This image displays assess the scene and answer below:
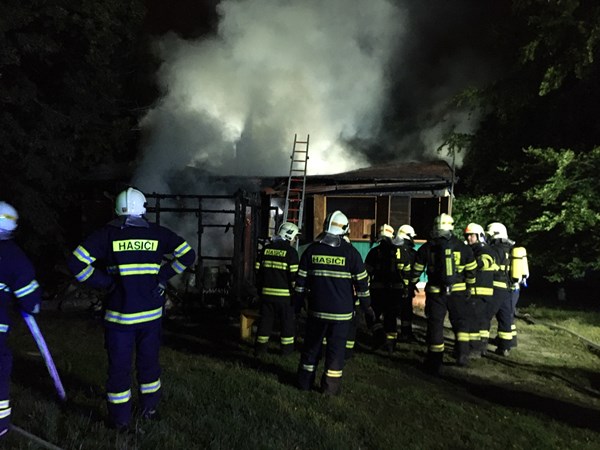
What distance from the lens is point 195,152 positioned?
16609 mm

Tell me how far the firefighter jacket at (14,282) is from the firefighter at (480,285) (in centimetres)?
529

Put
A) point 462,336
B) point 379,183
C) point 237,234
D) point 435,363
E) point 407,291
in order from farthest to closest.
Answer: point 379,183 < point 237,234 < point 407,291 < point 462,336 < point 435,363

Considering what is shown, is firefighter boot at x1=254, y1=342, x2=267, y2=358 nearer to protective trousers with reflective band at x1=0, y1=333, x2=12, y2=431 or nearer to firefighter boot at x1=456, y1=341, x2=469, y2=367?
firefighter boot at x1=456, y1=341, x2=469, y2=367

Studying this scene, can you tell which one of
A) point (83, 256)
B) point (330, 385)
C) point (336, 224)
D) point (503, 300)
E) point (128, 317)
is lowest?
point (330, 385)

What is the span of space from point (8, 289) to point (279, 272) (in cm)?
328

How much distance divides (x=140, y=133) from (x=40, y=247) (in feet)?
28.0

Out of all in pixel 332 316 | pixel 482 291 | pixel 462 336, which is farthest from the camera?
pixel 482 291

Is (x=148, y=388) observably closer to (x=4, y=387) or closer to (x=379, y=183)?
(x=4, y=387)

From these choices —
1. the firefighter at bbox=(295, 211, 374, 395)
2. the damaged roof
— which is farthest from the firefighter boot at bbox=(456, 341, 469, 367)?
the damaged roof

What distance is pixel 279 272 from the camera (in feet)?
20.9

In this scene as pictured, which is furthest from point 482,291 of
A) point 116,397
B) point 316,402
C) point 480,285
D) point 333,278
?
point 116,397

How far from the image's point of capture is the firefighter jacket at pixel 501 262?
23.8ft

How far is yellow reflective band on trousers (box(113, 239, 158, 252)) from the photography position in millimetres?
3775

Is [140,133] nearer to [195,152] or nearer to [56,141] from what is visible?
[195,152]
